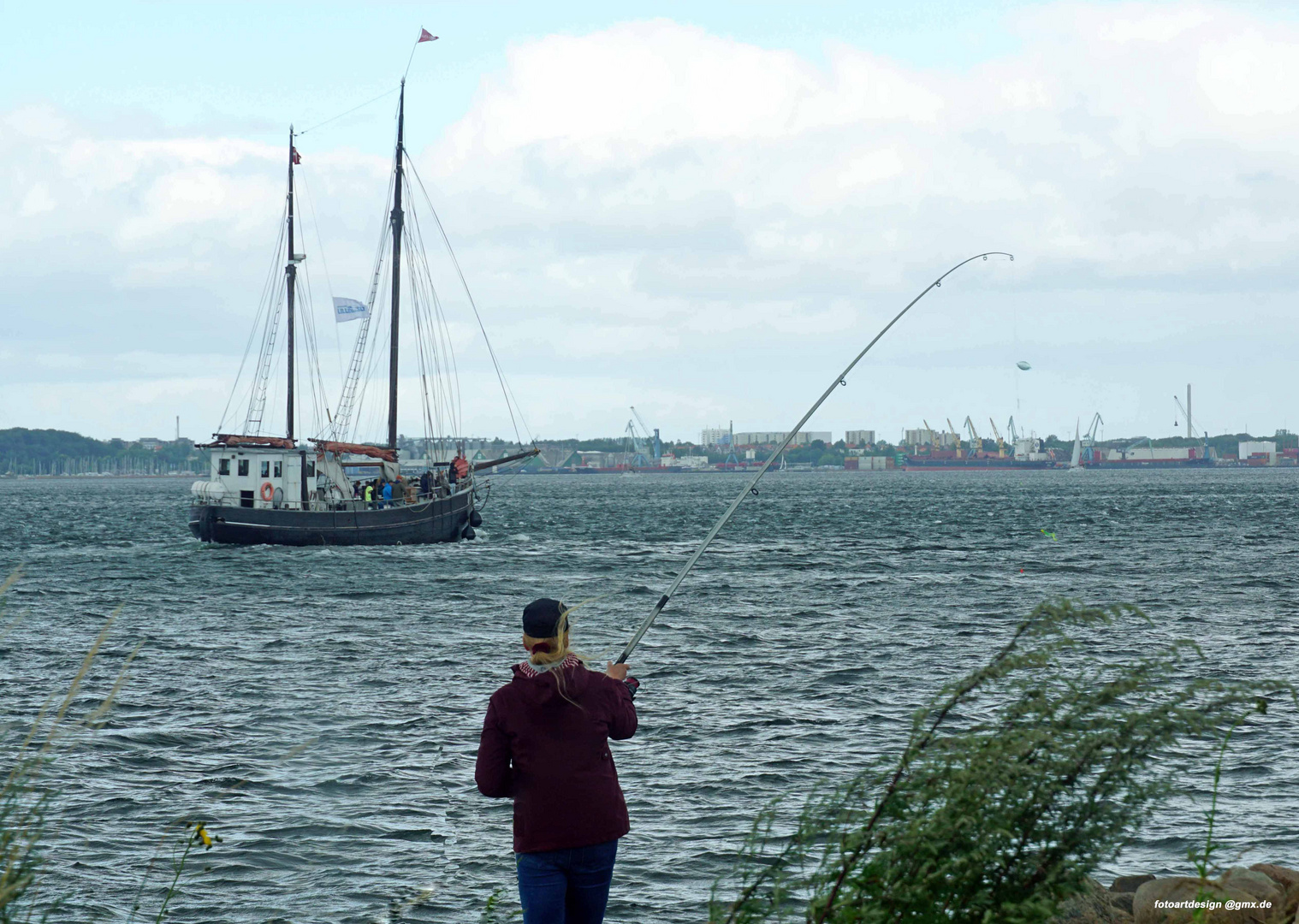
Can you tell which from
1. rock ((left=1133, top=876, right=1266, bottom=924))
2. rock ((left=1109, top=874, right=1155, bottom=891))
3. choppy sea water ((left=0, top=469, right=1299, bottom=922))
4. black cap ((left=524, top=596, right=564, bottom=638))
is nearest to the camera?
black cap ((left=524, top=596, right=564, bottom=638))

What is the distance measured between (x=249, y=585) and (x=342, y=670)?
1566 centimetres

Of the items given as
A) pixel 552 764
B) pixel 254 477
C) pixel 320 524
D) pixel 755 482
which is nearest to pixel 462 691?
pixel 755 482

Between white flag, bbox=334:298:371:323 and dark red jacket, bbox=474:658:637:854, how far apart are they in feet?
155

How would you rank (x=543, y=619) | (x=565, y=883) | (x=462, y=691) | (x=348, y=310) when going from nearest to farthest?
(x=543, y=619), (x=565, y=883), (x=462, y=691), (x=348, y=310)

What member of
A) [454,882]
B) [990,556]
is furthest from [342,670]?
[990,556]

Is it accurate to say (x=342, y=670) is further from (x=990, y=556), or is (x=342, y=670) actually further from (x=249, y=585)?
(x=990, y=556)

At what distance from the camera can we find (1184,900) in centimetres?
675

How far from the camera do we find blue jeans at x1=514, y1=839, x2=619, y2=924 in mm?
4586

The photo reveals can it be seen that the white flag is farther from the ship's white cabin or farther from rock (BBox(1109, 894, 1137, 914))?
rock (BBox(1109, 894, 1137, 914))

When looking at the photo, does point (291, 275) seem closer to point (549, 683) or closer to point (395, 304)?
point (395, 304)

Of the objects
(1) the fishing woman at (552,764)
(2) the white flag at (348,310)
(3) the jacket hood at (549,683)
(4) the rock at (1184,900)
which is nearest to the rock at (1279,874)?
(4) the rock at (1184,900)

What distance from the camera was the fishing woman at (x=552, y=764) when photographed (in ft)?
14.9

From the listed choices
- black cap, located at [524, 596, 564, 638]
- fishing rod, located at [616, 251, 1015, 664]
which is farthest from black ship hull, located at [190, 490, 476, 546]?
black cap, located at [524, 596, 564, 638]

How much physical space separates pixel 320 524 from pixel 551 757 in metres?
41.7
